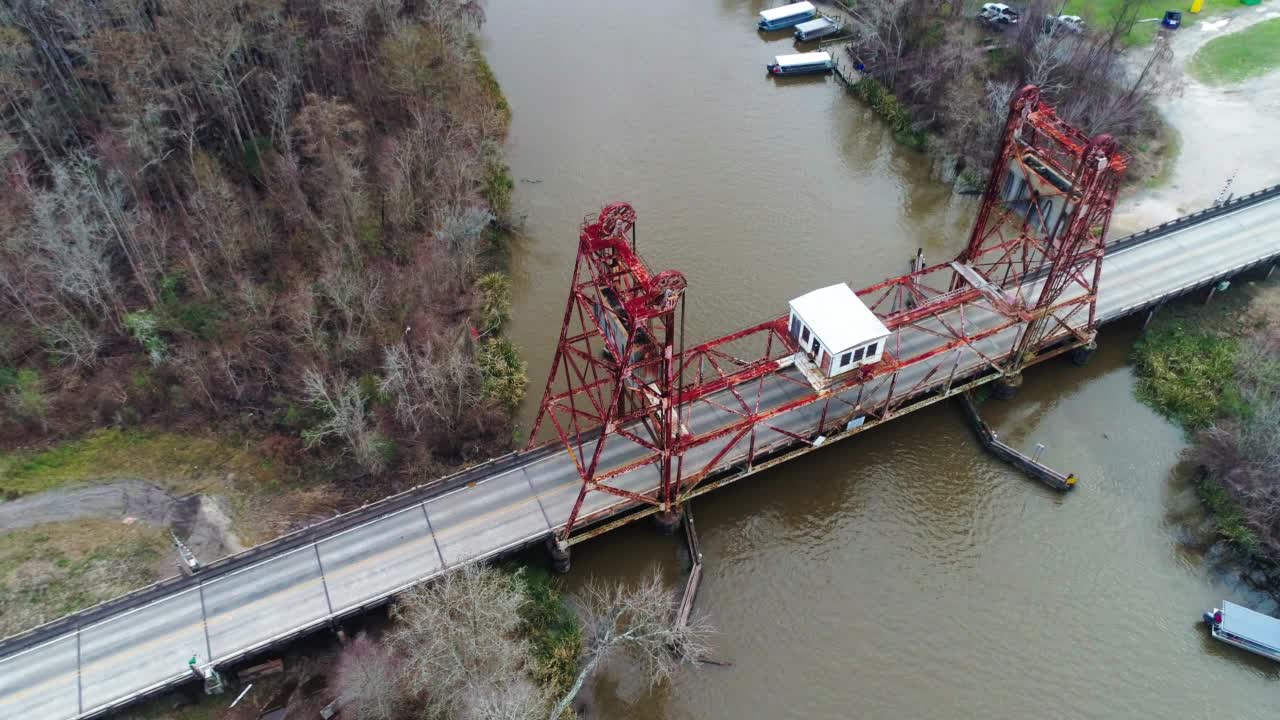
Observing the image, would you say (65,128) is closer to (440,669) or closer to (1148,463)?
(440,669)

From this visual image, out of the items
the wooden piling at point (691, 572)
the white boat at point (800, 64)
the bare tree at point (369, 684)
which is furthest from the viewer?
the white boat at point (800, 64)

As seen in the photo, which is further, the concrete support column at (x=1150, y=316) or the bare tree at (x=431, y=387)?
the concrete support column at (x=1150, y=316)

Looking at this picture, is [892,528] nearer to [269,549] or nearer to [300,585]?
[300,585]

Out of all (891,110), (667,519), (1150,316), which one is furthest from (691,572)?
(891,110)

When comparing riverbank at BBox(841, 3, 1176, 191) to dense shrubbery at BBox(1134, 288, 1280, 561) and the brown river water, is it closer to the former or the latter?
the brown river water

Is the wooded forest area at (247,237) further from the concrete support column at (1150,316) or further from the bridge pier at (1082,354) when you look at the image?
the concrete support column at (1150,316)

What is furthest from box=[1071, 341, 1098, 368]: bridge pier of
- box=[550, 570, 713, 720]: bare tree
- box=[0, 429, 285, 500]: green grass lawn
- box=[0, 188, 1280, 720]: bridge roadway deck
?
box=[0, 429, 285, 500]: green grass lawn

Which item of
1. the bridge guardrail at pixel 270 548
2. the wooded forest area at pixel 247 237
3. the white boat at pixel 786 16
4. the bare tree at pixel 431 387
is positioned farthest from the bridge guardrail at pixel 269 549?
the white boat at pixel 786 16
